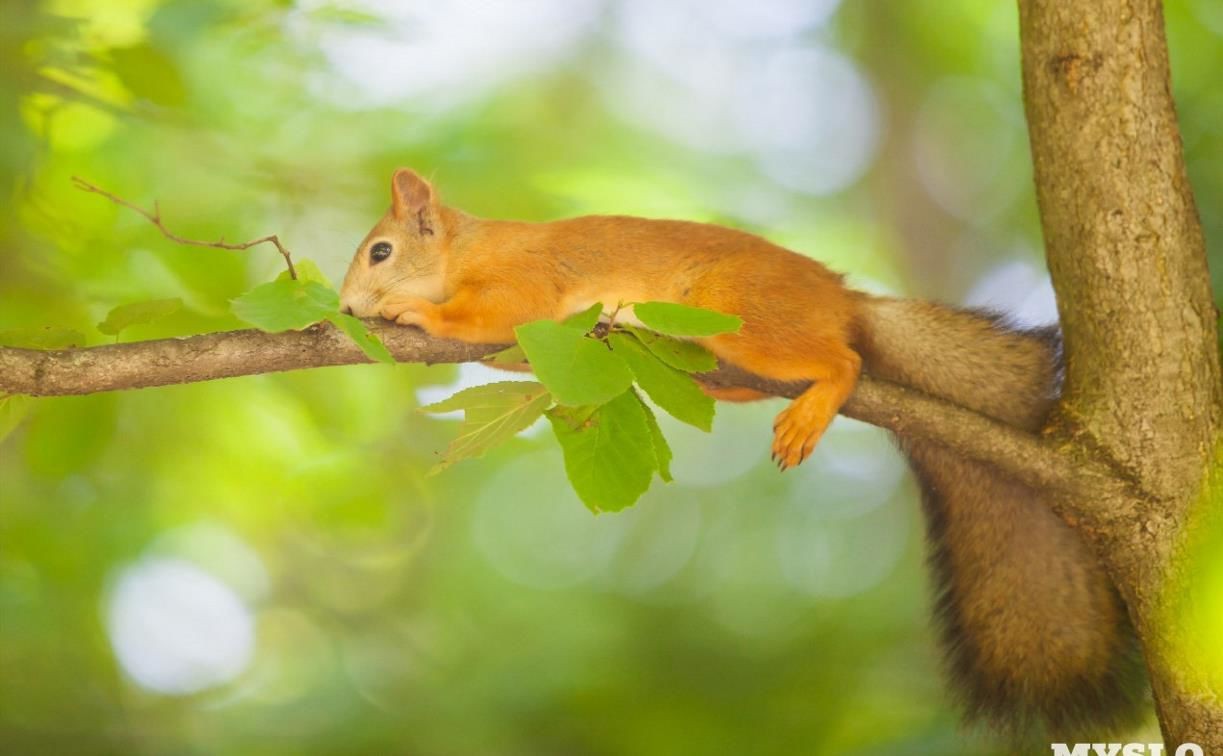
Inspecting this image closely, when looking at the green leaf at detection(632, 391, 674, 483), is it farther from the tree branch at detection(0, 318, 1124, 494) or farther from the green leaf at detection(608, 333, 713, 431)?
the tree branch at detection(0, 318, 1124, 494)

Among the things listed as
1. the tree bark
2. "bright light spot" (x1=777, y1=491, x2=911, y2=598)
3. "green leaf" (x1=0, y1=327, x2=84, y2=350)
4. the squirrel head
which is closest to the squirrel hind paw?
the tree bark

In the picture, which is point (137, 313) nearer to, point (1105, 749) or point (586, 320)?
point (586, 320)

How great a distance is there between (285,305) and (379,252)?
123 cm

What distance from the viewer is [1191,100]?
3.23 m

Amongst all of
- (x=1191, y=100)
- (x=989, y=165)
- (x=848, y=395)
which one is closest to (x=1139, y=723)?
(x=848, y=395)

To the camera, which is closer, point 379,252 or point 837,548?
point 379,252

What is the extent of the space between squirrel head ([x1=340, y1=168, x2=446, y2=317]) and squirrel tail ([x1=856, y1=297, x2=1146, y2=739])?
979 mm

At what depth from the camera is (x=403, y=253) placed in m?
2.53

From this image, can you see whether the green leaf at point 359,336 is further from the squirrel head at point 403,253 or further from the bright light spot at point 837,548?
the bright light spot at point 837,548

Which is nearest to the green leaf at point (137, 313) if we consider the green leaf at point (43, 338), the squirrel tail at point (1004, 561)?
the green leaf at point (43, 338)

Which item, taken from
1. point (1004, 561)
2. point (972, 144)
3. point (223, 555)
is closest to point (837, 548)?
point (972, 144)

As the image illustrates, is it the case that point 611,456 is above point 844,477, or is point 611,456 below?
above

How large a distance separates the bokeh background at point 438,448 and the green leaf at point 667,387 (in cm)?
110

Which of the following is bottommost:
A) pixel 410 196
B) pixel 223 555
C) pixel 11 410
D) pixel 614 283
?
pixel 223 555
